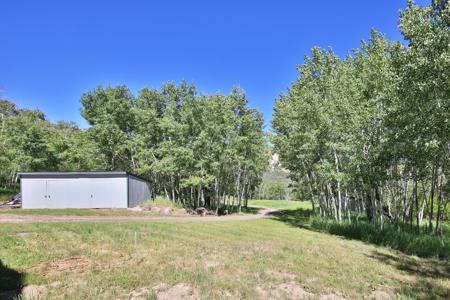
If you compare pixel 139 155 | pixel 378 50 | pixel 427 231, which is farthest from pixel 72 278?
pixel 139 155

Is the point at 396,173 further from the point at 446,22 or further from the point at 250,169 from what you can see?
the point at 250,169

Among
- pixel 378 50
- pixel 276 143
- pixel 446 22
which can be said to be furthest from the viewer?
pixel 276 143

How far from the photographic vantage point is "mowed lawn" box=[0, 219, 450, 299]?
5805 mm

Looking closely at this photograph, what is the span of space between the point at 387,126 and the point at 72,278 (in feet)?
43.5

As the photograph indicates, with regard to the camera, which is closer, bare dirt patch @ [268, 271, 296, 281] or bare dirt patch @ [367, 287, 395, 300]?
bare dirt patch @ [367, 287, 395, 300]

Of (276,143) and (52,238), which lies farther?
(276,143)

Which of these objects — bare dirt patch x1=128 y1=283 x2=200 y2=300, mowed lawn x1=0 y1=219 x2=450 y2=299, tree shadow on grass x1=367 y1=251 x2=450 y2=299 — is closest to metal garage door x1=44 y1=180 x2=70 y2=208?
mowed lawn x1=0 y1=219 x2=450 y2=299

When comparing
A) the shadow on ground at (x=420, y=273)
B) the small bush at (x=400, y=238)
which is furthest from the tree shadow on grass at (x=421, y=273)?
the small bush at (x=400, y=238)

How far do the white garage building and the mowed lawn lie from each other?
1307 centimetres

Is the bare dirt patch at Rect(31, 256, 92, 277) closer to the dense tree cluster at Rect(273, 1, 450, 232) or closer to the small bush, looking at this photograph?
the dense tree cluster at Rect(273, 1, 450, 232)

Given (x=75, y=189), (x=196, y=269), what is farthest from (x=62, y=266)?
(x=75, y=189)

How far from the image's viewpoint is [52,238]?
30.0 feet

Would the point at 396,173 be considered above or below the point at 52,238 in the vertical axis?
above

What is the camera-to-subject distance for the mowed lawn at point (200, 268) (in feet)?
19.0
